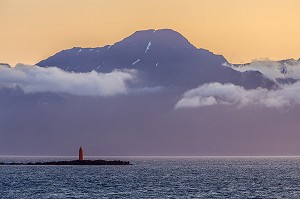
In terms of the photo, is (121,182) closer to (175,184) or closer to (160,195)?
(175,184)

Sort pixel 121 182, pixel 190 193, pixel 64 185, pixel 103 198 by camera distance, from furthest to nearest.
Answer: pixel 121 182 < pixel 64 185 < pixel 190 193 < pixel 103 198

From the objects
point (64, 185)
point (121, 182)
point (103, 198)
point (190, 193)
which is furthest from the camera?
point (121, 182)

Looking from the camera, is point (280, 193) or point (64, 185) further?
point (64, 185)

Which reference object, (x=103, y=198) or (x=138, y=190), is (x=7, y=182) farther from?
(x=103, y=198)

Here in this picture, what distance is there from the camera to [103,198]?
103 metres

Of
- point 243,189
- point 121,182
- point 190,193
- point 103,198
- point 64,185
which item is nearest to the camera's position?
point 103,198

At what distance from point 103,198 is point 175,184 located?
31.5 metres

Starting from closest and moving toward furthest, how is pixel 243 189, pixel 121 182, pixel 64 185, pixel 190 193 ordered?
pixel 190 193 → pixel 243 189 → pixel 64 185 → pixel 121 182

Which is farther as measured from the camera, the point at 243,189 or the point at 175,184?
the point at 175,184

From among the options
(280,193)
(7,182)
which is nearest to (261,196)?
(280,193)

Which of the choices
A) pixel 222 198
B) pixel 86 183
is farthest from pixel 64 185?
pixel 222 198

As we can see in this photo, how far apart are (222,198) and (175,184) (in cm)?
3002

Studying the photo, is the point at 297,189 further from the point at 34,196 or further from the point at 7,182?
the point at 7,182

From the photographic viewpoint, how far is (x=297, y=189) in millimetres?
121625
